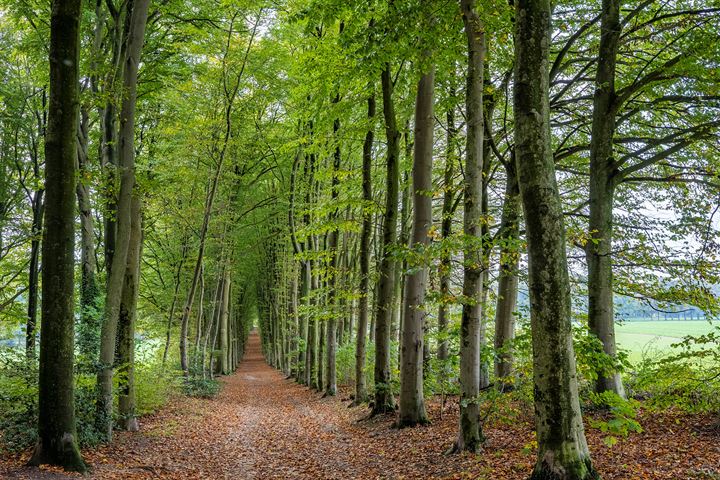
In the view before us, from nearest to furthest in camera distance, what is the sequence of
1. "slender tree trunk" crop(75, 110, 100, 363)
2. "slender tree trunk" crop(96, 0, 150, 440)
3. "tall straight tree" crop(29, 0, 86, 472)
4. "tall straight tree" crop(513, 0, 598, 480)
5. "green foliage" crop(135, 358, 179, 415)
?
"tall straight tree" crop(513, 0, 598, 480) → "tall straight tree" crop(29, 0, 86, 472) → "slender tree trunk" crop(96, 0, 150, 440) → "slender tree trunk" crop(75, 110, 100, 363) → "green foliage" crop(135, 358, 179, 415)

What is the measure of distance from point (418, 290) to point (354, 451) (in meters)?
3.37

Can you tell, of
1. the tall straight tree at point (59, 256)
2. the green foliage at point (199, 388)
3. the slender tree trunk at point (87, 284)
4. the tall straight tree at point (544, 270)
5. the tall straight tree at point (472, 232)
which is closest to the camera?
the tall straight tree at point (544, 270)

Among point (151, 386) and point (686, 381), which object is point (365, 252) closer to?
point (151, 386)

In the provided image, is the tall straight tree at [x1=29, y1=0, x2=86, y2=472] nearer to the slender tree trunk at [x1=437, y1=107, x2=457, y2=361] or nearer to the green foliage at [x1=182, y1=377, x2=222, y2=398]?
the slender tree trunk at [x1=437, y1=107, x2=457, y2=361]

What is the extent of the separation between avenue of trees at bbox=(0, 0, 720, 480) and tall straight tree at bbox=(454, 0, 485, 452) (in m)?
0.03

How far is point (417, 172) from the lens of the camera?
9953mm

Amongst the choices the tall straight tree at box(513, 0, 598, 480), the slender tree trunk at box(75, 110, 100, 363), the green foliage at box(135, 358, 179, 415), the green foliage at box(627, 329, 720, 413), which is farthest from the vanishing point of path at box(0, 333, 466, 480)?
the green foliage at box(627, 329, 720, 413)

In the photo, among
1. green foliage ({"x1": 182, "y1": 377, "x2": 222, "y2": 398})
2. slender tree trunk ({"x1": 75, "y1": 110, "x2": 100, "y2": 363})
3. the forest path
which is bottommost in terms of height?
green foliage ({"x1": 182, "y1": 377, "x2": 222, "y2": 398})

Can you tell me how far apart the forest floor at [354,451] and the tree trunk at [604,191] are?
1.68m

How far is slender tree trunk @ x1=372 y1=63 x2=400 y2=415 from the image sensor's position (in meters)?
11.3

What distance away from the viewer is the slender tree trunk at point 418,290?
32.0 ft

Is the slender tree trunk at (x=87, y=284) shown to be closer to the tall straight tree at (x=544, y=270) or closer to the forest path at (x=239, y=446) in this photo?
the forest path at (x=239, y=446)

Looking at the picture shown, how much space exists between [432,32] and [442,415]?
26.4ft

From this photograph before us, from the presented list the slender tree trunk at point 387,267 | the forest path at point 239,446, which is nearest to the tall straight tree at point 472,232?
the forest path at point 239,446
